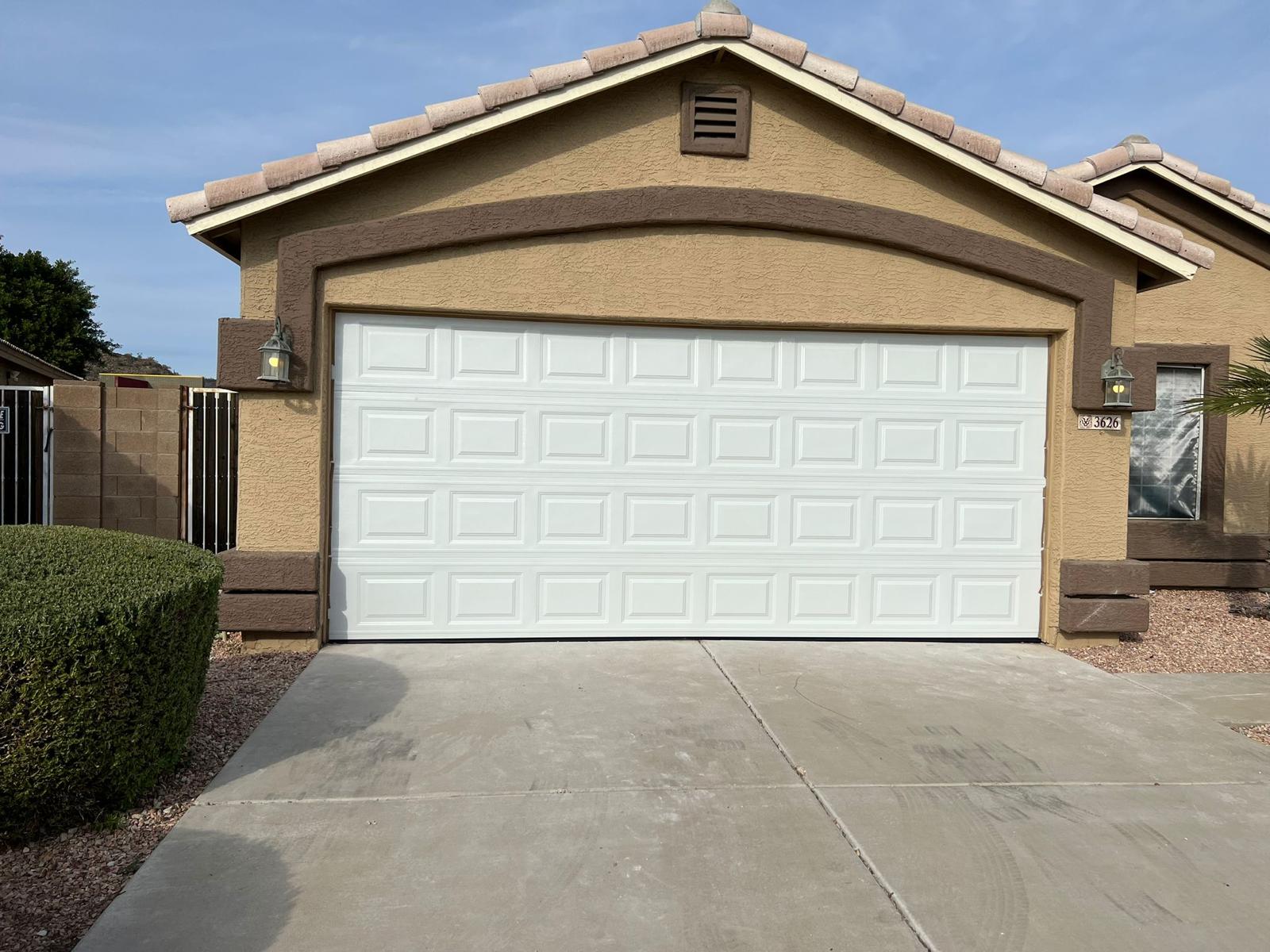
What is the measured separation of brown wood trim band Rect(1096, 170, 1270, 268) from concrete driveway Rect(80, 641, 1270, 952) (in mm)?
6026

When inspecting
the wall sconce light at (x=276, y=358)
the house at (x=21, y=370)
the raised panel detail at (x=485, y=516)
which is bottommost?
Result: the raised panel detail at (x=485, y=516)

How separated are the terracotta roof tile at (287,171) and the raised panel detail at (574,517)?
2.82m

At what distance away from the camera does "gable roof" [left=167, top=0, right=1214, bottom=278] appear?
20.7 feet

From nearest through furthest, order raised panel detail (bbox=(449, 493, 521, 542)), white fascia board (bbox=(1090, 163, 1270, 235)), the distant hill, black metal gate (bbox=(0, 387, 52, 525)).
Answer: raised panel detail (bbox=(449, 493, 521, 542)) → black metal gate (bbox=(0, 387, 52, 525)) → white fascia board (bbox=(1090, 163, 1270, 235)) → the distant hill

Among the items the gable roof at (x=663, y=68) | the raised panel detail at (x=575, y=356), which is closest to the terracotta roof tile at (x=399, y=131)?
the gable roof at (x=663, y=68)

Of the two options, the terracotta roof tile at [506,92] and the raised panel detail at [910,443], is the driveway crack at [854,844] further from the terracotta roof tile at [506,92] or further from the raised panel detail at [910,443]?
the terracotta roof tile at [506,92]

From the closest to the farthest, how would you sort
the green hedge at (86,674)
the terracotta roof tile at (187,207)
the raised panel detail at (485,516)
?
the green hedge at (86,674)
the terracotta roof tile at (187,207)
the raised panel detail at (485,516)

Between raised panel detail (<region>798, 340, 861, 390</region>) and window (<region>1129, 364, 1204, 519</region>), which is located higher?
raised panel detail (<region>798, 340, 861, 390</region>)

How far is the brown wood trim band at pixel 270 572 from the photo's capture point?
648cm

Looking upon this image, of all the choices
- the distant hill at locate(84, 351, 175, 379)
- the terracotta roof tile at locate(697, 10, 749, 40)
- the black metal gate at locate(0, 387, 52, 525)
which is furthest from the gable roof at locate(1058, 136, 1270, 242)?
the distant hill at locate(84, 351, 175, 379)

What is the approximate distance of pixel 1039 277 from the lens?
7004 millimetres

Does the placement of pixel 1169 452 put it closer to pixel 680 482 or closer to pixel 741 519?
Answer: pixel 741 519

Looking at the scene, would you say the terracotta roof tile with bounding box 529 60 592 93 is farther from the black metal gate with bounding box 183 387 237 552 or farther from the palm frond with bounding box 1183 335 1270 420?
the palm frond with bounding box 1183 335 1270 420

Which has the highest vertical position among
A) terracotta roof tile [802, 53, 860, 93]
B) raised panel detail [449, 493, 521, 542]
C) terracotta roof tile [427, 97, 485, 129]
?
terracotta roof tile [802, 53, 860, 93]
